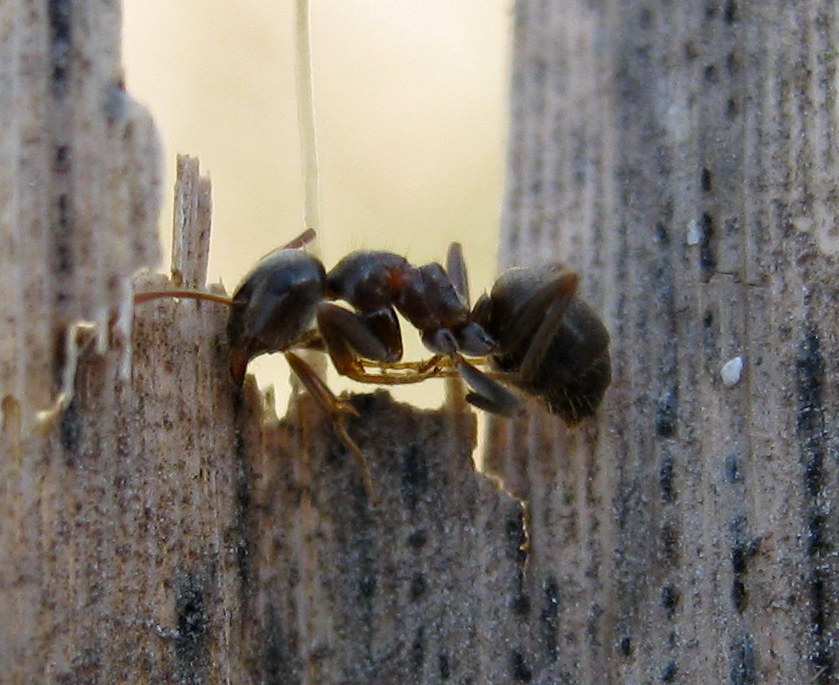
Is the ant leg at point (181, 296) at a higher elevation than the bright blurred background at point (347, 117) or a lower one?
lower

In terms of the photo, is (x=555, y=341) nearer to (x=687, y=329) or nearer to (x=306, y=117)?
(x=687, y=329)

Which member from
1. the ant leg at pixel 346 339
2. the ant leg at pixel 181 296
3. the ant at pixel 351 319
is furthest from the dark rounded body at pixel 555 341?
the ant leg at pixel 181 296

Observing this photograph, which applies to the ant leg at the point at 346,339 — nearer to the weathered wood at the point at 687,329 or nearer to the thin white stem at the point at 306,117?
the thin white stem at the point at 306,117

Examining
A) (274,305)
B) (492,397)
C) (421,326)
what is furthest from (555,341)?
(274,305)

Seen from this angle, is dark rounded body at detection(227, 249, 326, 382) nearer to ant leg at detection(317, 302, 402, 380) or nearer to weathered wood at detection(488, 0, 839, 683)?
ant leg at detection(317, 302, 402, 380)

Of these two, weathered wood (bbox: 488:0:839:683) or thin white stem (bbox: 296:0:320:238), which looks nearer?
weathered wood (bbox: 488:0:839:683)

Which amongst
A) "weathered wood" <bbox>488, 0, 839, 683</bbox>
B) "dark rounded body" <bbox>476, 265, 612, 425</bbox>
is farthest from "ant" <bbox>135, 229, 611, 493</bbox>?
"weathered wood" <bbox>488, 0, 839, 683</bbox>
